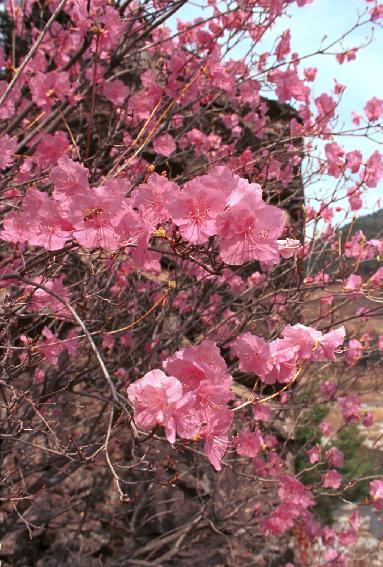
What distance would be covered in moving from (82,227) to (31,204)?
0.28m

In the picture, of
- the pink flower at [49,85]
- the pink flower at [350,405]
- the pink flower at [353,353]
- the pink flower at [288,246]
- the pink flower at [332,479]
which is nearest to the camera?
the pink flower at [288,246]

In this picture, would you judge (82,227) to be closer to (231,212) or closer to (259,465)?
(231,212)

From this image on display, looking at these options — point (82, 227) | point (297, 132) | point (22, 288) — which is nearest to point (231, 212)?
point (82, 227)

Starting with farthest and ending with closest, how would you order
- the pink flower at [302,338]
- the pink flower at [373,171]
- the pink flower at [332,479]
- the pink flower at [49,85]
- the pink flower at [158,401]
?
the pink flower at [332,479]
the pink flower at [373,171]
the pink flower at [49,85]
the pink flower at [302,338]
the pink flower at [158,401]

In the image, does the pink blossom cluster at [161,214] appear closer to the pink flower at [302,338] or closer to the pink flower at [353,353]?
the pink flower at [302,338]

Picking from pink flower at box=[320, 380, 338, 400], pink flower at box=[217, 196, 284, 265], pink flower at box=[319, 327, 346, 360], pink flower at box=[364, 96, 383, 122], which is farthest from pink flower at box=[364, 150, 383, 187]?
pink flower at box=[217, 196, 284, 265]

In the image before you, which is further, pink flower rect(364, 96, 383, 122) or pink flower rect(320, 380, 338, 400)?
pink flower rect(320, 380, 338, 400)

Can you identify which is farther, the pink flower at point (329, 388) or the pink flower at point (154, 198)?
the pink flower at point (329, 388)

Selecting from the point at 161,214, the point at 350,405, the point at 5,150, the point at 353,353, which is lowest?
the point at 350,405

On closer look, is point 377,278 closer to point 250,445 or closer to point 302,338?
point 250,445

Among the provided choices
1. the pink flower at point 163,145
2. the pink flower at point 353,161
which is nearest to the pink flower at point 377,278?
the pink flower at point 353,161

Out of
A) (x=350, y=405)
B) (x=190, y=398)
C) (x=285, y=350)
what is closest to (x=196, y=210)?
(x=190, y=398)

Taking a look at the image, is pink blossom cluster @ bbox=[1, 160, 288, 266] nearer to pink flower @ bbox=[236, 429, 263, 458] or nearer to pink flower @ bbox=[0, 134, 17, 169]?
pink flower @ bbox=[0, 134, 17, 169]

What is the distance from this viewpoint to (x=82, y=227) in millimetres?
1333
